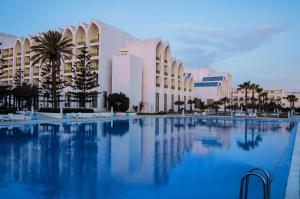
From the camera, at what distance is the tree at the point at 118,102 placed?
1453 inches

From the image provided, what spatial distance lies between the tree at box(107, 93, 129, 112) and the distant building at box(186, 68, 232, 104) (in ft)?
110

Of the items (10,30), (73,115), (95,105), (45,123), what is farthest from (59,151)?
(10,30)

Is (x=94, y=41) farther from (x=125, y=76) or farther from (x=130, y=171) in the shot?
(x=130, y=171)

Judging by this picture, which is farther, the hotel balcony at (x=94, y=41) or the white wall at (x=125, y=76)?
the hotel balcony at (x=94, y=41)

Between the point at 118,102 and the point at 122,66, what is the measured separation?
6.71 metres

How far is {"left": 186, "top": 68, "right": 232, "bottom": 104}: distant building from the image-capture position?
66.9 m

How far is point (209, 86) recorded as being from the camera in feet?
223

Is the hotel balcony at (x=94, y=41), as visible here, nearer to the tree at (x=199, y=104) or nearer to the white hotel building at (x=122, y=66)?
the white hotel building at (x=122, y=66)

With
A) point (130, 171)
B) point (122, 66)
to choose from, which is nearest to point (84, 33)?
point (122, 66)

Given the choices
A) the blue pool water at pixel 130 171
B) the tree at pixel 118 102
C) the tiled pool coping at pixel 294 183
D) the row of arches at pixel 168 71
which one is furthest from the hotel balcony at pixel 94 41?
the tiled pool coping at pixel 294 183

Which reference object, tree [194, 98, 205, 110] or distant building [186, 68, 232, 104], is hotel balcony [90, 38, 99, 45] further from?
distant building [186, 68, 232, 104]

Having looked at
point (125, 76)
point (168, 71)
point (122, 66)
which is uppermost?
point (168, 71)

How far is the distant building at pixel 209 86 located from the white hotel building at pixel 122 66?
14046 mm

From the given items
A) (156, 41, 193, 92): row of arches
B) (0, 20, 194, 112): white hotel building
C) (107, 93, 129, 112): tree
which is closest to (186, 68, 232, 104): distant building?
(156, 41, 193, 92): row of arches
